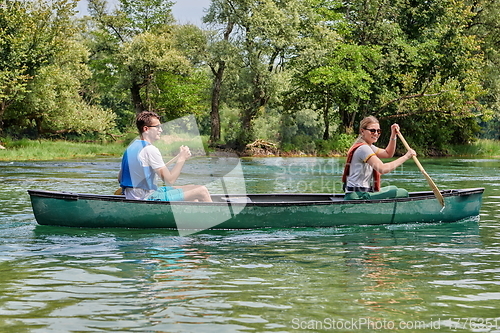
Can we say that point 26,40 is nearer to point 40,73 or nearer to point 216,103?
point 40,73

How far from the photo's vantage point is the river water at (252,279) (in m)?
4.59

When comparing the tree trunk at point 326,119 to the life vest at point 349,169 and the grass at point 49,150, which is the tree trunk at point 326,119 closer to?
the grass at point 49,150

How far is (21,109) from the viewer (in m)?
31.3

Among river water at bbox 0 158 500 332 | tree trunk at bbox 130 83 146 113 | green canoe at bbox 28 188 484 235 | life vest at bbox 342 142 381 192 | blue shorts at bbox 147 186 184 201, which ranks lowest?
river water at bbox 0 158 500 332

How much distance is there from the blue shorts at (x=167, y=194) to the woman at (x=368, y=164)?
245 cm

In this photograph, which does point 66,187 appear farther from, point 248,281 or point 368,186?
point 248,281

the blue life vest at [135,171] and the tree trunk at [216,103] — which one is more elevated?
the tree trunk at [216,103]

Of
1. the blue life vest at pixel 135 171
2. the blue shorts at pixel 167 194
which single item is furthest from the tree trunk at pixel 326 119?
the blue life vest at pixel 135 171

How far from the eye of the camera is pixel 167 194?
876 cm

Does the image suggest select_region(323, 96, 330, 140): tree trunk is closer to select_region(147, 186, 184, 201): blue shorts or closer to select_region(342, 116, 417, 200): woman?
select_region(342, 116, 417, 200): woman

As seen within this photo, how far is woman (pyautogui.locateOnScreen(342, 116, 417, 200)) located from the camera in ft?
28.3

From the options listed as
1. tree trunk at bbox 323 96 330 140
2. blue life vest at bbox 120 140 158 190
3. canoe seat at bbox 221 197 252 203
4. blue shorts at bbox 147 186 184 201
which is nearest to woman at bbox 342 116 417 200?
canoe seat at bbox 221 197 252 203

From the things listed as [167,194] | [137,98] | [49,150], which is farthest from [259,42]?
[167,194]

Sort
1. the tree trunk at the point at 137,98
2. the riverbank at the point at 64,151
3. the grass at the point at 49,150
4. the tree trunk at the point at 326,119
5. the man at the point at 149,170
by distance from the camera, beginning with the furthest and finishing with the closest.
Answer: the tree trunk at the point at 137,98, the tree trunk at the point at 326,119, the riverbank at the point at 64,151, the grass at the point at 49,150, the man at the point at 149,170
